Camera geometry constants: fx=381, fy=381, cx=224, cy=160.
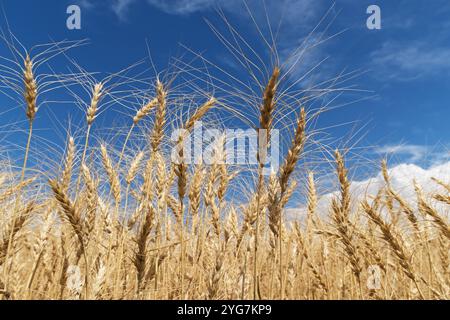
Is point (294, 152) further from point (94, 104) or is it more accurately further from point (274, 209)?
point (94, 104)

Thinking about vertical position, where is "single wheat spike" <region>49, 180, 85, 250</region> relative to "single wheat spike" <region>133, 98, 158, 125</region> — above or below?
below

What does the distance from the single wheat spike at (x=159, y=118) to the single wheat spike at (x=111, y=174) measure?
67 centimetres

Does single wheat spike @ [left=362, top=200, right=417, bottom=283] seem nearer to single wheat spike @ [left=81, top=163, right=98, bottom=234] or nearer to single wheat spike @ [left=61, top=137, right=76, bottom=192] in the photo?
single wheat spike @ [left=81, top=163, right=98, bottom=234]

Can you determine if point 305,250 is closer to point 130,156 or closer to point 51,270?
point 130,156

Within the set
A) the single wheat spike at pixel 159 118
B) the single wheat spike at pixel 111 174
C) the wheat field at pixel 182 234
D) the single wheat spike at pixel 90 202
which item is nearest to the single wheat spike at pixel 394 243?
the wheat field at pixel 182 234

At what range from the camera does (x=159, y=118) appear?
3699 mm

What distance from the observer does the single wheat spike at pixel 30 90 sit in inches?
117

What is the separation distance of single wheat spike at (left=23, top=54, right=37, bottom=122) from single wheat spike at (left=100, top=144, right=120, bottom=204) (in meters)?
1.20

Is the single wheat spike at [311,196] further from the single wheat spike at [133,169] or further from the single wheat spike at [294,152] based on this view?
the single wheat spike at [294,152]

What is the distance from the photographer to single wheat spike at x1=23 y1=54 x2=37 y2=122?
117 inches

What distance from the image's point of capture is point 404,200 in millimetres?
4375

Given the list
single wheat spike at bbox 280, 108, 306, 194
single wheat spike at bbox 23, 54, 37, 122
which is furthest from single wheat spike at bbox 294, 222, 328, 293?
single wheat spike at bbox 23, 54, 37, 122

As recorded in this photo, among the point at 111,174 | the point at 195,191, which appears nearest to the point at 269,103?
the point at 195,191
